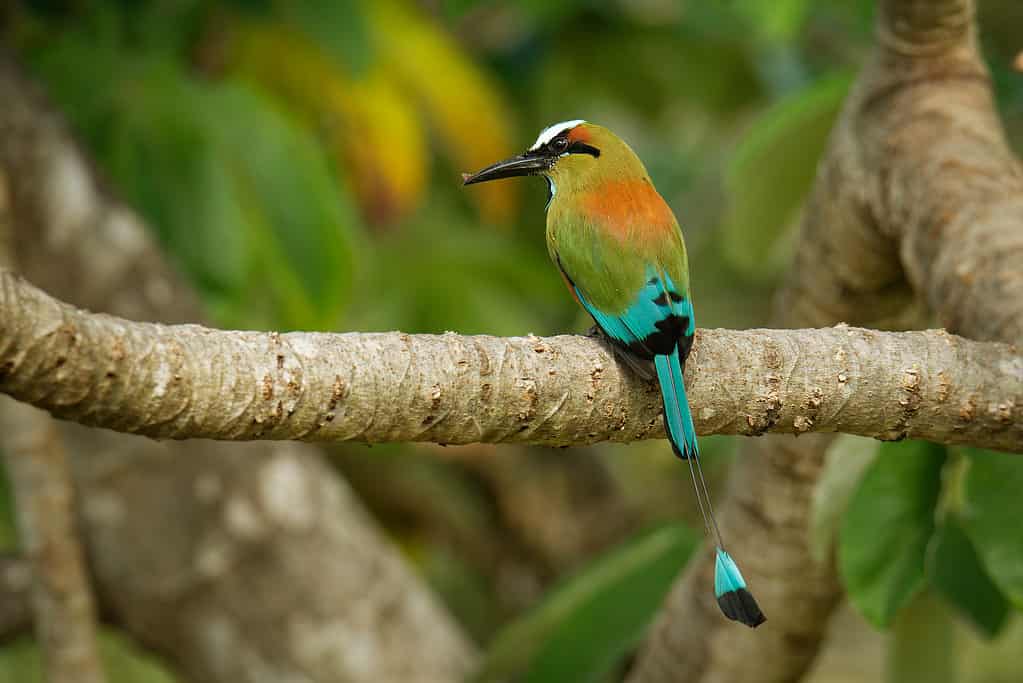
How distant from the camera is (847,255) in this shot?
2.76 m

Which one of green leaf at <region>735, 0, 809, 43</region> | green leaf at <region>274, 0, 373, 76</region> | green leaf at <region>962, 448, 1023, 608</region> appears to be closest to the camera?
green leaf at <region>962, 448, 1023, 608</region>

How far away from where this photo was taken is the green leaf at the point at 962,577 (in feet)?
7.86

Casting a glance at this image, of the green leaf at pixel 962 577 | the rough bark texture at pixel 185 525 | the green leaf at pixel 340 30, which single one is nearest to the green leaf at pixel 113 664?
the rough bark texture at pixel 185 525

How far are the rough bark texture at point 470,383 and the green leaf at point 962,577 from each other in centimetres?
51

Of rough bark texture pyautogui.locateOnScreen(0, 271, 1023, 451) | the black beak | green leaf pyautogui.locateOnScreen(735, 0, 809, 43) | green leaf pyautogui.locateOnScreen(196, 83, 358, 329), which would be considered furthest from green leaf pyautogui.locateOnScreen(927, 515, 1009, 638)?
green leaf pyautogui.locateOnScreen(196, 83, 358, 329)

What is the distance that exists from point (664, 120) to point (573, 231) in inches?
143

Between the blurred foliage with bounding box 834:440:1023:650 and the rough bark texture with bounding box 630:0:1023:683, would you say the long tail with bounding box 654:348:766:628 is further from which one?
the rough bark texture with bounding box 630:0:1023:683

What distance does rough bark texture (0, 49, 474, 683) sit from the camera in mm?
3568

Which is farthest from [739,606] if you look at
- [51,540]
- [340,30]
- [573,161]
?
[340,30]

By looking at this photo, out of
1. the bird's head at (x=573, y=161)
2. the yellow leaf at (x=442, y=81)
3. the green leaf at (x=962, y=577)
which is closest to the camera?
the green leaf at (x=962, y=577)

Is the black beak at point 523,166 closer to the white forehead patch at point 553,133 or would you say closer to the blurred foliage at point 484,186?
the white forehead patch at point 553,133

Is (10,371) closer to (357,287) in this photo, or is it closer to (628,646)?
(628,646)

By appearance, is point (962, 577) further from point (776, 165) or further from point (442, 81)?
point (442, 81)

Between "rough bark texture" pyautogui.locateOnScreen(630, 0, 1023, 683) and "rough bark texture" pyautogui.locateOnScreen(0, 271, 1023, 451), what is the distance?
70cm
